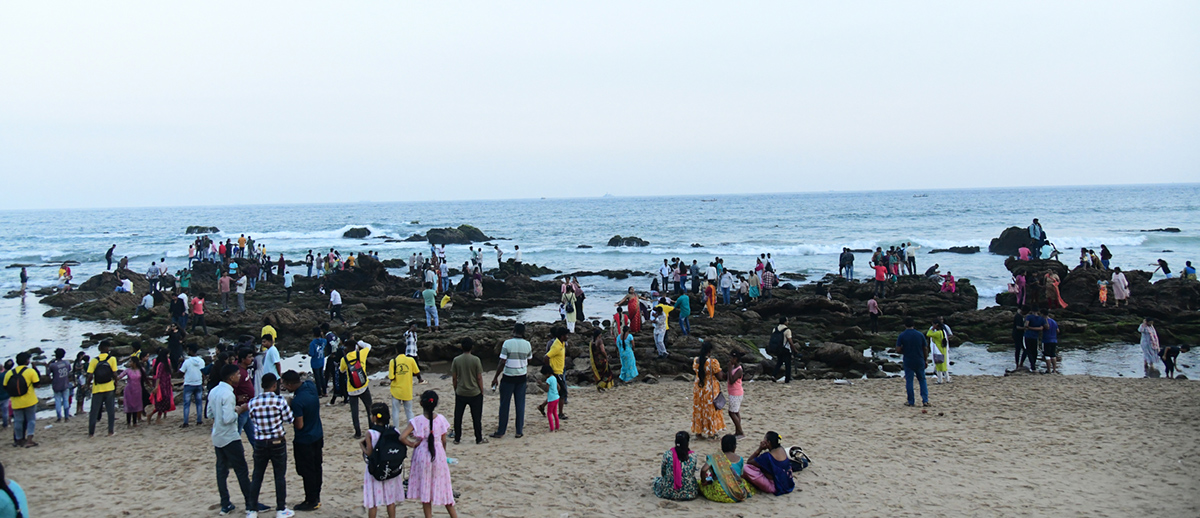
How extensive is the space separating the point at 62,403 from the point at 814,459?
41.6ft

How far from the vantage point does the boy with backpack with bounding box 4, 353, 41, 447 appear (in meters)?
10.6

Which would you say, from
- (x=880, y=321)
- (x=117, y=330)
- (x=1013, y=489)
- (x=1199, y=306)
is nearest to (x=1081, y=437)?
(x=1013, y=489)

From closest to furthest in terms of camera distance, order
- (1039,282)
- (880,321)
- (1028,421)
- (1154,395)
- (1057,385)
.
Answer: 1. (1028,421)
2. (1154,395)
3. (1057,385)
4. (880,321)
5. (1039,282)

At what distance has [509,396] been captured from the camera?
33.6ft

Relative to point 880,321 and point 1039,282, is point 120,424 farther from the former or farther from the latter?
point 1039,282

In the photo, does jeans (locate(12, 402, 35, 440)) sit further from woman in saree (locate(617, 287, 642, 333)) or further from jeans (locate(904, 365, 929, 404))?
jeans (locate(904, 365, 929, 404))

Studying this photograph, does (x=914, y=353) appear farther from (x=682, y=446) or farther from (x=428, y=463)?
(x=428, y=463)

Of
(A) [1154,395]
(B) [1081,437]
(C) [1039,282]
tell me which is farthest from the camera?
(C) [1039,282]

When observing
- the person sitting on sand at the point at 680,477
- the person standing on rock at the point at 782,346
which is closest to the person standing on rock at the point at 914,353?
the person standing on rock at the point at 782,346

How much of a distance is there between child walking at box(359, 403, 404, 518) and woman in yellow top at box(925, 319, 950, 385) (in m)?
10.9

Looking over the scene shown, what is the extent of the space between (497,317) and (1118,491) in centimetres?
1971

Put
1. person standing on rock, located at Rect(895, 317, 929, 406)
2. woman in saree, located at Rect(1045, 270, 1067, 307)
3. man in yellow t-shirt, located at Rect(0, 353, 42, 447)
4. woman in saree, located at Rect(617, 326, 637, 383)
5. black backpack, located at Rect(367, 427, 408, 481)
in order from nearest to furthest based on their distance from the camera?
black backpack, located at Rect(367, 427, 408, 481)
man in yellow t-shirt, located at Rect(0, 353, 42, 447)
person standing on rock, located at Rect(895, 317, 929, 406)
woman in saree, located at Rect(617, 326, 637, 383)
woman in saree, located at Rect(1045, 270, 1067, 307)

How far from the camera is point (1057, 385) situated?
42.9 feet

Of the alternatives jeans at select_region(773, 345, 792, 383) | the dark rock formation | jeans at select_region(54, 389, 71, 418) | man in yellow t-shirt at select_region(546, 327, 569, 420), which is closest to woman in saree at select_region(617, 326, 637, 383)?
jeans at select_region(773, 345, 792, 383)
